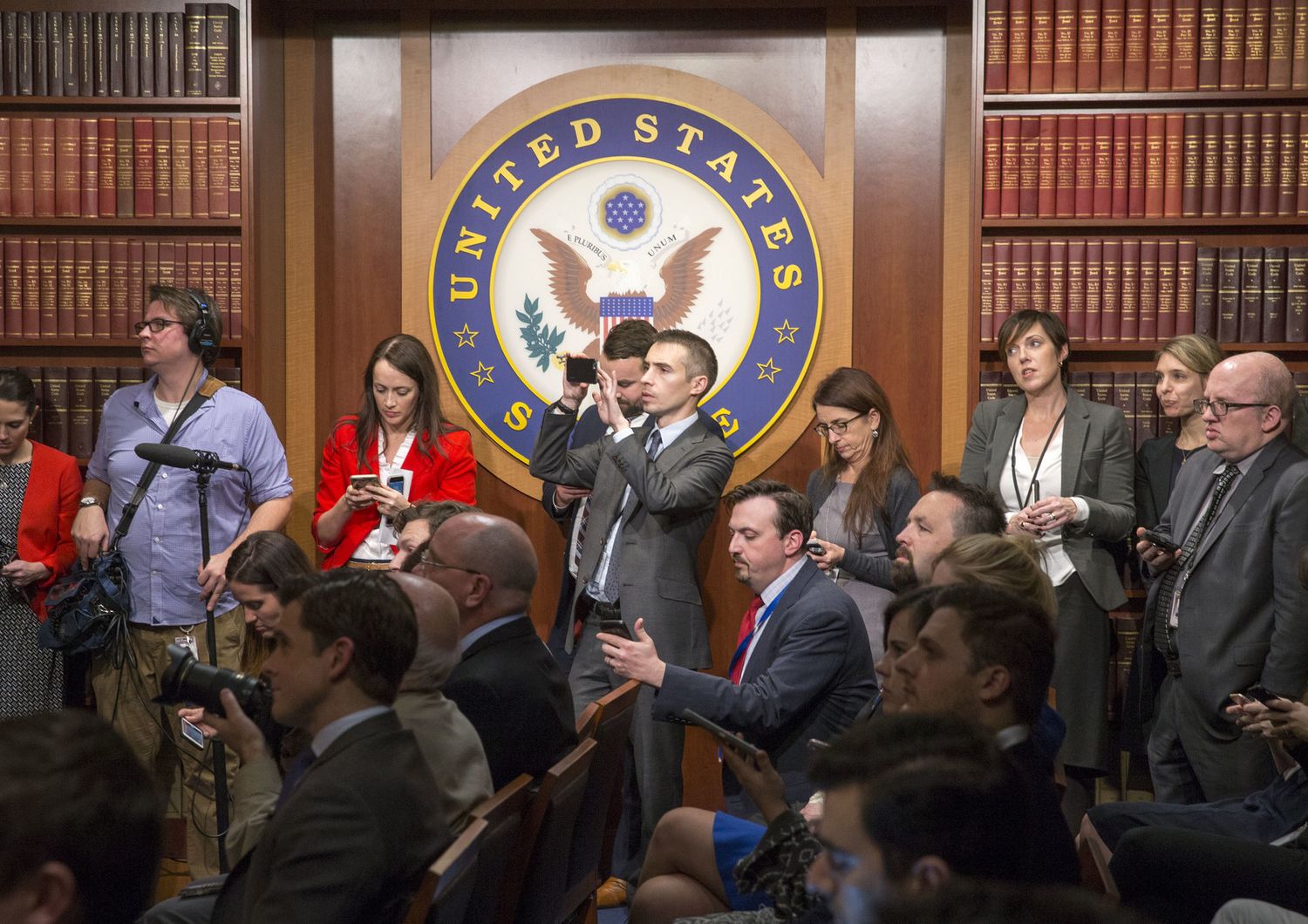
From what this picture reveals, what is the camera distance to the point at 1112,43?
4523mm

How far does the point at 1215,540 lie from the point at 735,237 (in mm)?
2002

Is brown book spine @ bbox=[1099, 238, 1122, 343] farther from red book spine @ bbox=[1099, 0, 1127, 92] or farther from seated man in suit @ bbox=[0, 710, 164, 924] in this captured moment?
seated man in suit @ bbox=[0, 710, 164, 924]

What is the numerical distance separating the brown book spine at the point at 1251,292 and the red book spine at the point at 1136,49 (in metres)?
0.64

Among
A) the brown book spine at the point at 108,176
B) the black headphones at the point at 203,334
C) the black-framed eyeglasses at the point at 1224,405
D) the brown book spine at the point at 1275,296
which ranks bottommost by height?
the black-framed eyeglasses at the point at 1224,405

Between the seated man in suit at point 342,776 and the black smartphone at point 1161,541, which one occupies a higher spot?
the black smartphone at point 1161,541

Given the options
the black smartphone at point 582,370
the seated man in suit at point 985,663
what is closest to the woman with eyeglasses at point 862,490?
the black smartphone at point 582,370

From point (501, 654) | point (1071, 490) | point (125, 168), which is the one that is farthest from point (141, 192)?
point (1071, 490)

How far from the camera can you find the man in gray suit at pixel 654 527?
4203mm

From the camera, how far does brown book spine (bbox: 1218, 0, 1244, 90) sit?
4484 millimetres

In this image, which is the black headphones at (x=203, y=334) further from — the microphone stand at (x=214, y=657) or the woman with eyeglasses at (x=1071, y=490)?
the woman with eyeglasses at (x=1071, y=490)

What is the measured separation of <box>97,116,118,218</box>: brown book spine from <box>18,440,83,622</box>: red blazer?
2.76 feet

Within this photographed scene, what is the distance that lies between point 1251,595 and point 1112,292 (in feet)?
4.23

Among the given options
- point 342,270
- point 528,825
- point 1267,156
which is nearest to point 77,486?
point 342,270

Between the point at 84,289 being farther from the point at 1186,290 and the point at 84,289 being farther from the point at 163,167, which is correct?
the point at 1186,290
